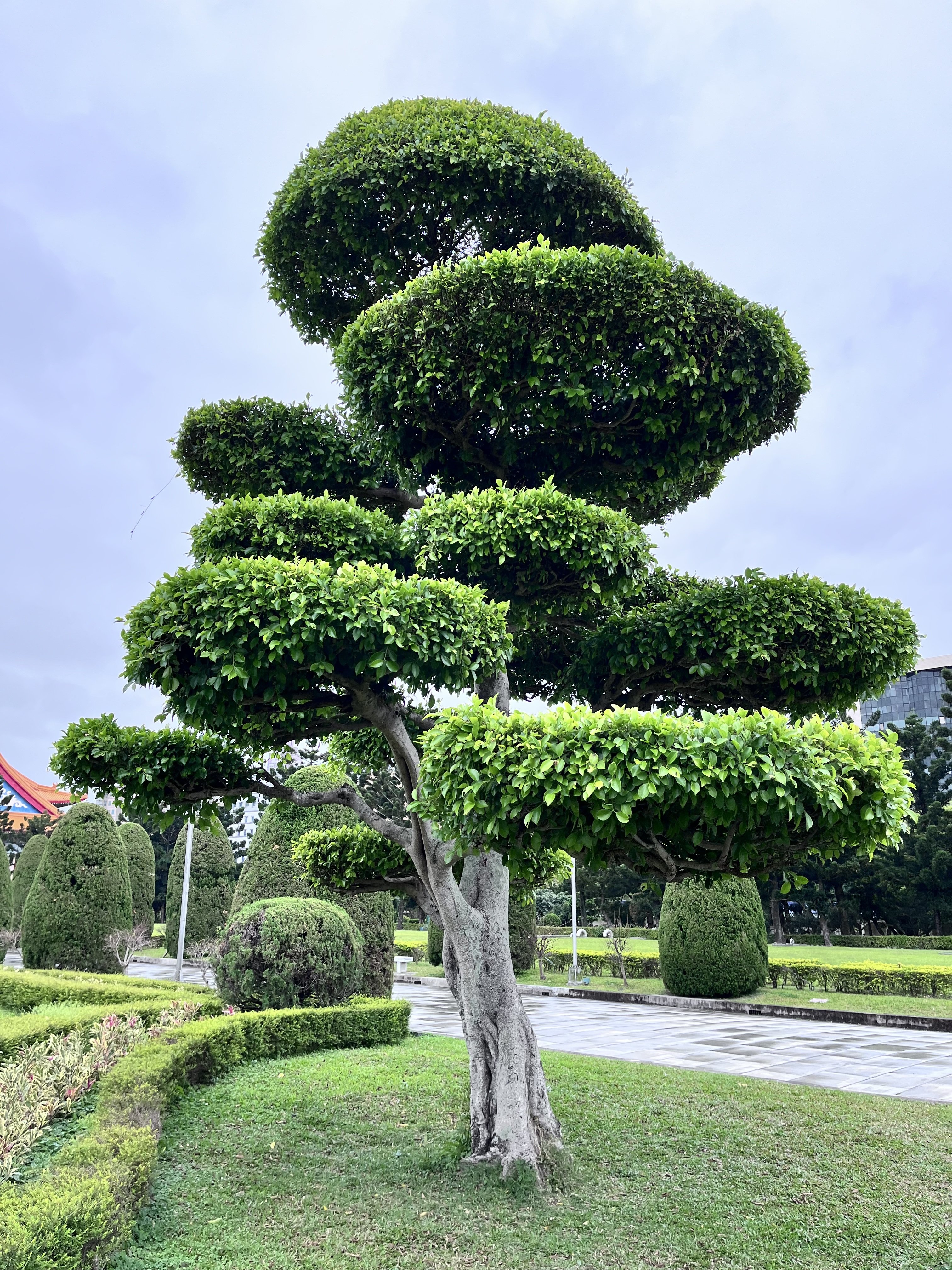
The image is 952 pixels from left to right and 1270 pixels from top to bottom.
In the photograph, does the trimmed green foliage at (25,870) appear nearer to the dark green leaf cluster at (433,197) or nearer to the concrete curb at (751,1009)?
the concrete curb at (751,1009)

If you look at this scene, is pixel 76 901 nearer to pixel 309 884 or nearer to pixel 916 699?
pixel 309 884

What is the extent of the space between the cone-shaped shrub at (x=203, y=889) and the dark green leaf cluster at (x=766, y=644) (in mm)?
18041

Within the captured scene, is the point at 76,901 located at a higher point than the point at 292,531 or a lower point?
lower

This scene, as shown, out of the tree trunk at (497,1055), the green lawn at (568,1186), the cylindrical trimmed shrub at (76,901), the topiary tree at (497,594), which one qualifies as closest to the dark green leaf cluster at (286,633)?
the topiary tree at (497,594)

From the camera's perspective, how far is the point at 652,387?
5.82 m

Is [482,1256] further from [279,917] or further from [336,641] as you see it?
[279,917]

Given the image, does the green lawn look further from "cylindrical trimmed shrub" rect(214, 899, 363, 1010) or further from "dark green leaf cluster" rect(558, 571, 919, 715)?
"dark green leaf cluster" rect(558, 571, 919, 715)

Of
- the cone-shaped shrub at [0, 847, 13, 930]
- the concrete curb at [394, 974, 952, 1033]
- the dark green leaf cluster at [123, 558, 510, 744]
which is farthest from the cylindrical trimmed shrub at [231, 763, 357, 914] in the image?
the cone-shaped shrub at [0, 847, 13, 930]

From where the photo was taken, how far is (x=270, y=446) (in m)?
6.93

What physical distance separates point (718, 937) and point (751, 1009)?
1.27m

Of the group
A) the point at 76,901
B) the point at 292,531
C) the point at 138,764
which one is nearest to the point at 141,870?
the point at 76,901

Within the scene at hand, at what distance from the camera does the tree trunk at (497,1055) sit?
5523 mm

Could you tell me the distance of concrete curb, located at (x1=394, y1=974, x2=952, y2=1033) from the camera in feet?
46.1

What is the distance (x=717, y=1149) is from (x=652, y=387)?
5481mm
